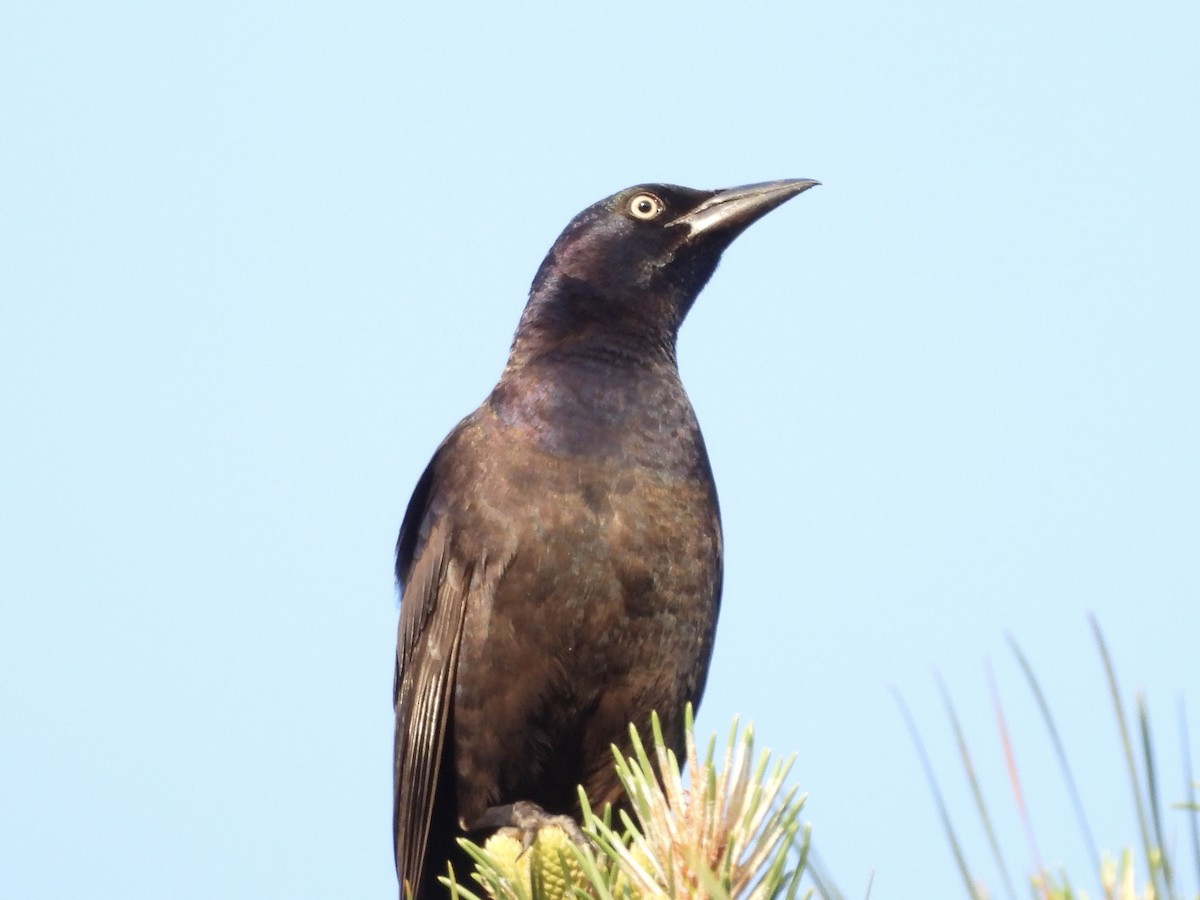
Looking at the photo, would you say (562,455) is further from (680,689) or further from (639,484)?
(680,689)

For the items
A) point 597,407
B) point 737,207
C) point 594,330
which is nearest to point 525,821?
point 597,407

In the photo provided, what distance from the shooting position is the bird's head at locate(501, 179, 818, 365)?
17.6ft

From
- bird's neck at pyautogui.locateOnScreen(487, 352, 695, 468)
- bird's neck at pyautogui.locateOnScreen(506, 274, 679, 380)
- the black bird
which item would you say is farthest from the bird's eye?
the black bird

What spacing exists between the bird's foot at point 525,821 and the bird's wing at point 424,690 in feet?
0.70

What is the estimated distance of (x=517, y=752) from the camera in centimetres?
452

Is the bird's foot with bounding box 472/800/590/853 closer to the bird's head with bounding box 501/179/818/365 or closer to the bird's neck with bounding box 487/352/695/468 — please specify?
the bird's neck with bounding box 487/352/695/468

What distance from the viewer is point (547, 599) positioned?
14.5 ft

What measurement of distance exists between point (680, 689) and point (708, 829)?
2.59m

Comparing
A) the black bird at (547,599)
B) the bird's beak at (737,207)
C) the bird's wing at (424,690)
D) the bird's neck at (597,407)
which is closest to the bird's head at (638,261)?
the bird's beak at (737,207)

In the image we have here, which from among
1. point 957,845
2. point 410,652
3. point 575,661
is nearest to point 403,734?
point 410,652

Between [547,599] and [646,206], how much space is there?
197cm

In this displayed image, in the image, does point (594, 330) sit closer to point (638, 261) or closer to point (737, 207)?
point (638, 261)

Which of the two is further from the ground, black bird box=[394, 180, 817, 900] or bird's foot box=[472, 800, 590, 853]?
black bird box=[394, 180, 817, 900]

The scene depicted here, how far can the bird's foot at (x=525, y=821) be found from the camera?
125 inches
